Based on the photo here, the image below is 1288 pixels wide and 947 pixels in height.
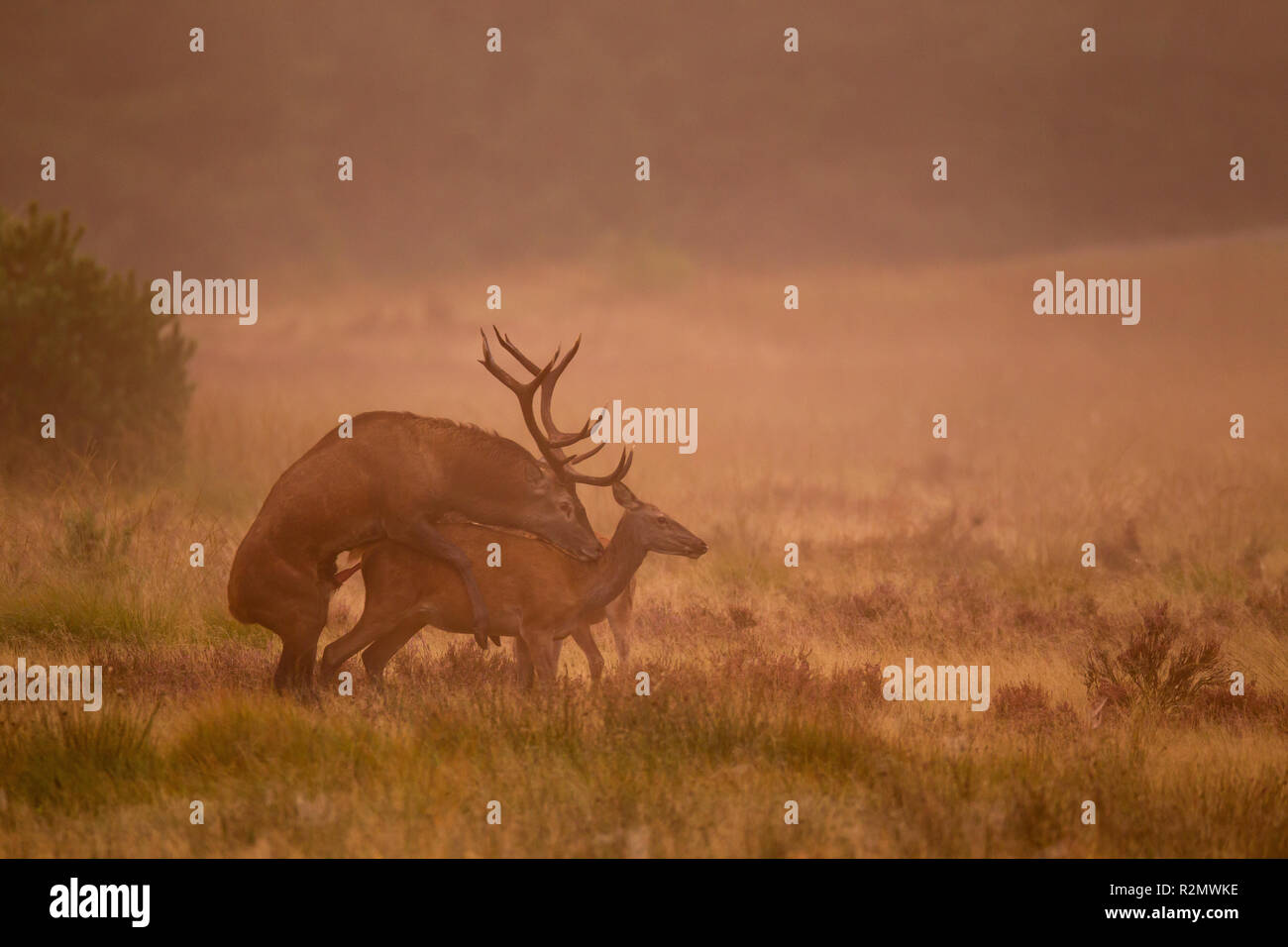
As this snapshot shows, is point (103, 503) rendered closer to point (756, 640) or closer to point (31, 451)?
point (31, 451)

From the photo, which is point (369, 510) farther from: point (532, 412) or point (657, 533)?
point (657, 533)

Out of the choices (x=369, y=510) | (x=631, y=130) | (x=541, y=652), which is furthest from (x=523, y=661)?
(x=631, y=130)

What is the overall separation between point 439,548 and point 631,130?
72211mm

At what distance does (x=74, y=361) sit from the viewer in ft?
64.4

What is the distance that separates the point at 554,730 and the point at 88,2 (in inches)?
3605

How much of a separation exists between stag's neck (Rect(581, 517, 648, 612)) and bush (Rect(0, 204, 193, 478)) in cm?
1106

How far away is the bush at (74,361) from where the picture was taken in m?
19.2

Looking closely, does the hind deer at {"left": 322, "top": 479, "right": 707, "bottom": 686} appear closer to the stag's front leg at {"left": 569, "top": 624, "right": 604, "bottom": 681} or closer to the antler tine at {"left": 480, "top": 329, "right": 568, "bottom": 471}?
the stag's front leg at {"left": 569, "top": 624, "right": 604, "bottom": 681}

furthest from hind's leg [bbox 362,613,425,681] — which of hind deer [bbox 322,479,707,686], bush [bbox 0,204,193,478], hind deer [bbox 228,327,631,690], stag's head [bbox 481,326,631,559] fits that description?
bush [bbox 0,204,193,478]

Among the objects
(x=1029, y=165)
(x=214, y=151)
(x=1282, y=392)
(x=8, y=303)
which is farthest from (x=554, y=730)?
(x=214, y=151)

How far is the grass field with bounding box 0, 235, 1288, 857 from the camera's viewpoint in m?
7.18

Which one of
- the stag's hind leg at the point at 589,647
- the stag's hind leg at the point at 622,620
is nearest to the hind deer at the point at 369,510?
the stag's hind leg at the point at 589,647

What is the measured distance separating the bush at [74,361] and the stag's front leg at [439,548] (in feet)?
35.4

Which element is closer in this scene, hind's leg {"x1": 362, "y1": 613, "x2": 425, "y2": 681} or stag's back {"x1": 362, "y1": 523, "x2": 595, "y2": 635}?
stag's back {"x1": 362, "y1": 523, "x2": 595, "y2": 635}
